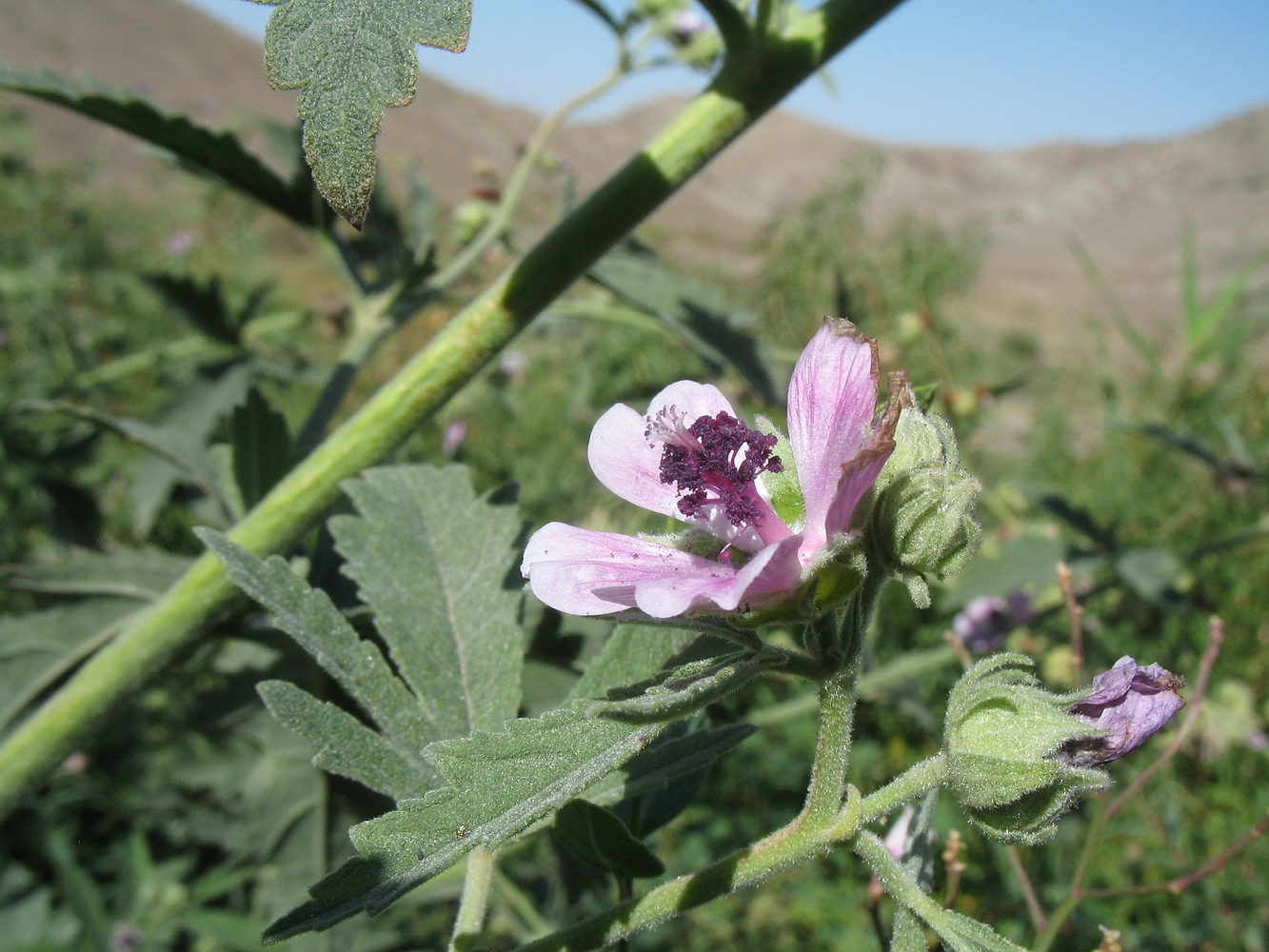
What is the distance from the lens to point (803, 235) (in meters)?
4.36

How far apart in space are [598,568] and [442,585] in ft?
1.09

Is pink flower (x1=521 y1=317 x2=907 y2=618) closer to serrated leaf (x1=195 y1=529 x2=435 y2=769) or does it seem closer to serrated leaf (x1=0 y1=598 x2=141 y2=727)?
serrated leaf (x1=195 y1=529 x2=435 y2=769)

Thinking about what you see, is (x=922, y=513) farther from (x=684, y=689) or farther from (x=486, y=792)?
(x=486, y=792)

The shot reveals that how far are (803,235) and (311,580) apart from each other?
3607 millimetres

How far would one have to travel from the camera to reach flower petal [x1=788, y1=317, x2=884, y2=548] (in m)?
0.62

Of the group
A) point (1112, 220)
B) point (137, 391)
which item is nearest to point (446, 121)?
point (137, 391)

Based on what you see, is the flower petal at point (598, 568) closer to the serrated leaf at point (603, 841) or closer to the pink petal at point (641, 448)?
the pink petal at point (641, 448)

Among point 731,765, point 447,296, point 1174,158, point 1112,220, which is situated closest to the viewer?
point 447,296

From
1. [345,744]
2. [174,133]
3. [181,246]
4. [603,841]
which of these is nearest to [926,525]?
[603,841]

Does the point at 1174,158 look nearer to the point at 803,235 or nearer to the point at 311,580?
the point at 803,235

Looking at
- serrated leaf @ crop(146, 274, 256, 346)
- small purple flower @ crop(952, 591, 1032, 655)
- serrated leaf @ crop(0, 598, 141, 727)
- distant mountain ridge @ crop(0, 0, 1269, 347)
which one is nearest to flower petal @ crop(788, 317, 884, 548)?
serrated leaf @ crop(0, 598, 141, 727)

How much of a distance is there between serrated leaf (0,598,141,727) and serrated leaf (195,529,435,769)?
1.90 feet

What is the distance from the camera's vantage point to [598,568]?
651mm

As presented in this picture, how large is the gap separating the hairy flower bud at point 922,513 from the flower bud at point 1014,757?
0.36ft
